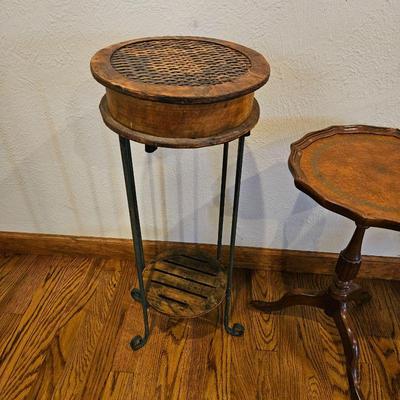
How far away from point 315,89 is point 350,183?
44cm

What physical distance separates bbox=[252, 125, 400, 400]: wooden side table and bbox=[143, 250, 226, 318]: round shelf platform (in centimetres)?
39

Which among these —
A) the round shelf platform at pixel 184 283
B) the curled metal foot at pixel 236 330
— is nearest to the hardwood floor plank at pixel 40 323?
the round shelf platform at pixel 184 283

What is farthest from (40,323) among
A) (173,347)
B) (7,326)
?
(173,347)

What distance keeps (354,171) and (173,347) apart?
889 mm

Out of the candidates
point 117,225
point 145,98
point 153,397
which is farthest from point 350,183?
point 117,225

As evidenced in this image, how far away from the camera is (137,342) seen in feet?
4.33

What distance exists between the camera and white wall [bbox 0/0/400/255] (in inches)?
43.0

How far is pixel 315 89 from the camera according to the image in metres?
1.18

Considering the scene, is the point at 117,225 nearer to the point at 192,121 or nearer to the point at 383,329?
the point at 192,121

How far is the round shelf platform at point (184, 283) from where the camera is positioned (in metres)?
1.25

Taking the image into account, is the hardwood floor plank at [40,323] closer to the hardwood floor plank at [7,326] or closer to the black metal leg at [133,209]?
the hardwood floor plank at [7,326]

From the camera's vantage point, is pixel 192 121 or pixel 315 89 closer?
pixel 192 121

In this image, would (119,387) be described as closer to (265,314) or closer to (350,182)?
(265,314)

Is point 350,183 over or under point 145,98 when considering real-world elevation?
A: under
